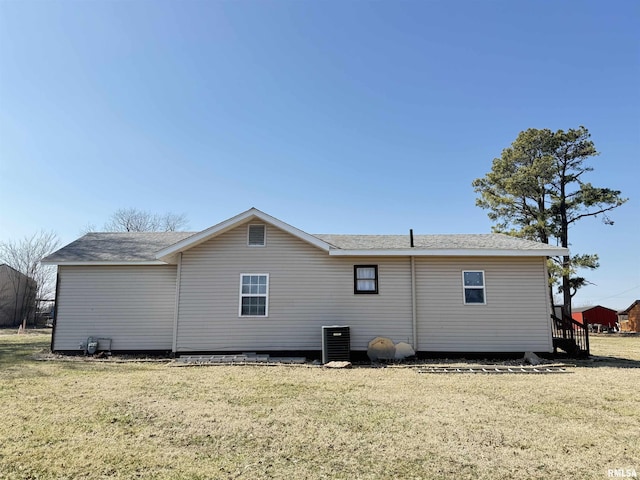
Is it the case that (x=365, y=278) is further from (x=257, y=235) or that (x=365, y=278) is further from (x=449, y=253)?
(x=257, y=235)

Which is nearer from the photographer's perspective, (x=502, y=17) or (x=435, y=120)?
(x=502, y=17)

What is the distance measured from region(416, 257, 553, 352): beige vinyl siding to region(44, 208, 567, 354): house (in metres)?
0.03

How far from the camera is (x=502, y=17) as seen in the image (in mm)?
10680

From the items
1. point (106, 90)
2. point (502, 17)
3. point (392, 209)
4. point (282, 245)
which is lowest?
point (282, 245)

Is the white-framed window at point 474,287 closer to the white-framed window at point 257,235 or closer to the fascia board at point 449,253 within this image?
the fascia board at point 449,253

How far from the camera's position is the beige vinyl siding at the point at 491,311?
10461 millimetres

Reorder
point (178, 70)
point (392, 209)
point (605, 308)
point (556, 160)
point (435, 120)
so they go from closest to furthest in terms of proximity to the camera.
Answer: point (178, 70) → point (435, 120) → point (392, 209) → point (556, 160) → point (605, 308)

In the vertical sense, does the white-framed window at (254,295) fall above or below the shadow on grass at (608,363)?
above

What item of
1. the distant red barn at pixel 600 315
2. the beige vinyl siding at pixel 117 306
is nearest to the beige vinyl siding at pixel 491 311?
the beige vinyl siding at pixel 117 306

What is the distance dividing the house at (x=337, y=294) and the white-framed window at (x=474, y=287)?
0.03 metres

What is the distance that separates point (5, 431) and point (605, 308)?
52160mm

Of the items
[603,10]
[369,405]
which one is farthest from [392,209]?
[369,405]

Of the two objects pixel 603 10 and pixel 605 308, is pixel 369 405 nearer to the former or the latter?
pixel 603 10

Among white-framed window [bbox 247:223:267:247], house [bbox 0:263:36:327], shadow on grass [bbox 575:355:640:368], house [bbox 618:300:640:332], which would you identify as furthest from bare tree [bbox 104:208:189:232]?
house [bbox 618:300:640:332]
